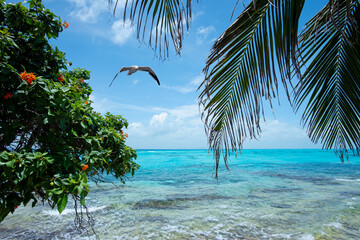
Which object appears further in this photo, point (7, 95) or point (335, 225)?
point (335, 225)

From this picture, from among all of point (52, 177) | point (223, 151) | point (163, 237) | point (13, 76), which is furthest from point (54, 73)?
point (163, 237)

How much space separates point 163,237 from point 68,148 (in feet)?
12.9

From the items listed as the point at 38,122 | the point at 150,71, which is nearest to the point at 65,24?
the point at 38,122

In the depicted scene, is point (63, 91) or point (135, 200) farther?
point (135, 200)

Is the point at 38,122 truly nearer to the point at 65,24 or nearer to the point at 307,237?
the point at 65,24

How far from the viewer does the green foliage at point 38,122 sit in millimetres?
1745

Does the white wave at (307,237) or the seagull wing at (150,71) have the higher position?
the seagull wing at (150,71)

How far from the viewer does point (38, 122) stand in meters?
2.03

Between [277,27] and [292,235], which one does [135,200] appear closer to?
[292,235]

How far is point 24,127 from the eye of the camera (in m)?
2.03

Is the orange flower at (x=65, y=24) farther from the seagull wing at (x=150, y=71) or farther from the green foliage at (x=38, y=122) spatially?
the seagull wing at (x=150, y=71)

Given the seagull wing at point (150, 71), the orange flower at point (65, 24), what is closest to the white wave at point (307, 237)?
the seagull wing at point (150, 71)

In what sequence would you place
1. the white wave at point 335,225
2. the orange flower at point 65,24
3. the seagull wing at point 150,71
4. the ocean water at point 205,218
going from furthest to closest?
the white wave at point 335,225
the ocean water at point 205,218
the seagull wing at point 150,71
the orange flower at point 65,24

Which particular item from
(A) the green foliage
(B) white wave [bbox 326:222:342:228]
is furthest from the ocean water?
(A) the green foliage
